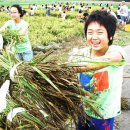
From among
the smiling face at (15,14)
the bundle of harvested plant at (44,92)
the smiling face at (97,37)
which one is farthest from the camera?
the smiling face at (15,14)

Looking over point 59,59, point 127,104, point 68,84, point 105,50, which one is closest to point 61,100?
point 68,84

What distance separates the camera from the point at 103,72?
3.16m

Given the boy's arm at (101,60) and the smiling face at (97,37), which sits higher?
the smiling face at (97,37)

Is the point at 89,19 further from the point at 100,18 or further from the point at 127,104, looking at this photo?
the point at 127,104

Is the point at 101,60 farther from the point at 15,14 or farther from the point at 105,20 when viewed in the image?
the point at 15,14

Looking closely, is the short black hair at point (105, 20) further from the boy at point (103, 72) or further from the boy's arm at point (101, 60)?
the boy's arm at point (101, 60)

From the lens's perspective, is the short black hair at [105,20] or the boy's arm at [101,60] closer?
the boy's arm at [101,60]

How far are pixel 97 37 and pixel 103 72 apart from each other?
279 millimetres

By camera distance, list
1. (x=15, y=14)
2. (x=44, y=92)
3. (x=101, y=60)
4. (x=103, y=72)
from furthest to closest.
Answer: (x=15, y=14)
(x=103, y=72)
(x=101, y=60)
(x=44, y=92)

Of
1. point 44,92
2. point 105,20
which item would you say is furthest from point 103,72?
point 44,92

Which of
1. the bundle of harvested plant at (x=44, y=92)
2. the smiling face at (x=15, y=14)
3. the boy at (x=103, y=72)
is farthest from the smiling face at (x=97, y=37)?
the smiling face at (x=15, y=14)

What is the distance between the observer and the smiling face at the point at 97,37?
3066 mm

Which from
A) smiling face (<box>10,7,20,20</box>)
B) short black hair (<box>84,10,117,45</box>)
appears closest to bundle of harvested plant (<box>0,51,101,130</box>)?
short black hair (<box>84,10,117,45</box>)

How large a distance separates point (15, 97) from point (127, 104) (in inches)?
126
